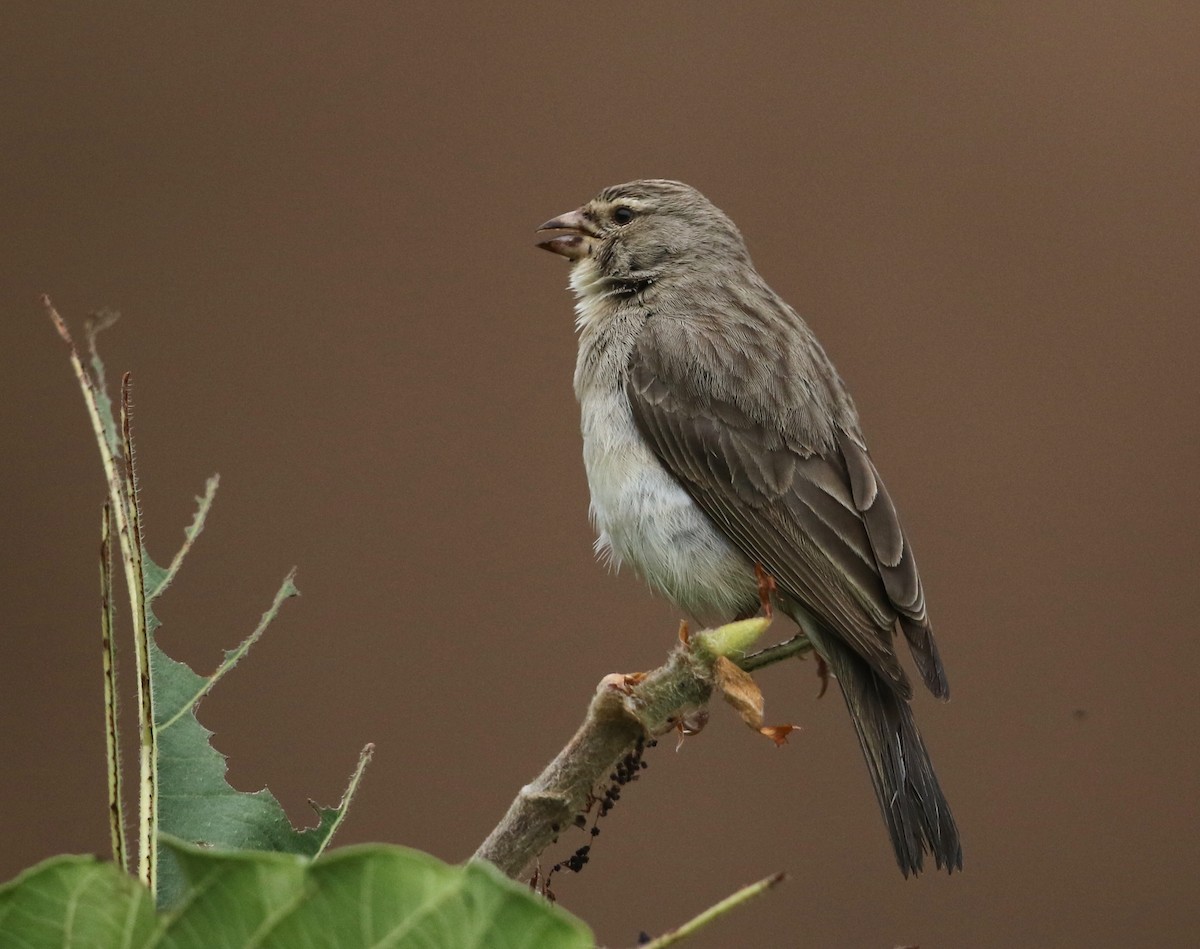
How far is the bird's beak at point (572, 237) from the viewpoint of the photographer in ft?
9.64

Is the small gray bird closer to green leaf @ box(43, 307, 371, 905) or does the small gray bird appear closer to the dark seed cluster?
the dark seed cluster

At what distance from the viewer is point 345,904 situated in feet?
1.54

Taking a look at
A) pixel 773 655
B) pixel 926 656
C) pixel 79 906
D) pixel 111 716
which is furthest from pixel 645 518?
pixel 79 906

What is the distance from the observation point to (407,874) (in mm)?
462

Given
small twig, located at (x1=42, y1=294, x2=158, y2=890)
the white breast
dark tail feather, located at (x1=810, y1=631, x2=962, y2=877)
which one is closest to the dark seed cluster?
small twig, located at (x1=42, y1=294, x2=158, y2=890)

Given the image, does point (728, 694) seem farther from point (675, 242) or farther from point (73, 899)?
point (675, 242)

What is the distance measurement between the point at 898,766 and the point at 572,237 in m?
1.40

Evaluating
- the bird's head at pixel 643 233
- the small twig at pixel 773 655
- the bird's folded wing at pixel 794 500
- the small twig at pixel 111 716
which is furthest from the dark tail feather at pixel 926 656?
the small twig at pixel 111 716

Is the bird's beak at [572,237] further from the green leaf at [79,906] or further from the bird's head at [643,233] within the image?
the green leaf at [79,906]

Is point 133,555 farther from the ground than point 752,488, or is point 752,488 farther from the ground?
point 133,555

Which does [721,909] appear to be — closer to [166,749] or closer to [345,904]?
[345,904]

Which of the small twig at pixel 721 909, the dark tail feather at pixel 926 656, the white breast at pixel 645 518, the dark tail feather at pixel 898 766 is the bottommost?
the dark tail feather at pixel 898 766

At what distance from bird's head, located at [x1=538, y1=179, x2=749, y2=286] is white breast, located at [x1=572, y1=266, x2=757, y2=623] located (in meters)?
0.27

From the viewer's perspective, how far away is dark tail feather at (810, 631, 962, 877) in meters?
2.04
